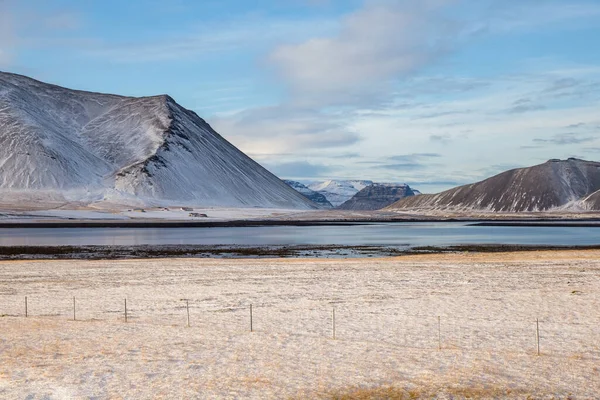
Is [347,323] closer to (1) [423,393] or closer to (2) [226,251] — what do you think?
(1) [423,393]

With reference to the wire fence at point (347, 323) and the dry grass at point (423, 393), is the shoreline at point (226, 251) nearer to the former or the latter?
the wire fence at point (347, 323)

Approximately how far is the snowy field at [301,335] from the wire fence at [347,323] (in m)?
0.07

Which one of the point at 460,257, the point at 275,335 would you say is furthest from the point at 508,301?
the point at 460,257

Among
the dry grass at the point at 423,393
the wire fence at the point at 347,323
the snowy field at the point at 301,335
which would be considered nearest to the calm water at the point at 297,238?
the snowy field at the point at 301,335

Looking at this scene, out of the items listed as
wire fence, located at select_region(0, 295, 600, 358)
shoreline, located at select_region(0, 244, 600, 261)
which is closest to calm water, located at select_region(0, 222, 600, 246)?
shoreline, located at select_region(0, 244, 600, 261)

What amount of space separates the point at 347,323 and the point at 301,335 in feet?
10.3

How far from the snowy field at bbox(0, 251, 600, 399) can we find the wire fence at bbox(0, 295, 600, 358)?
0.23ft

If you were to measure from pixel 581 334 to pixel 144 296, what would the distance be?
65.0 feet

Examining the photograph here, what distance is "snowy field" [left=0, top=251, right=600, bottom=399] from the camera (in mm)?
16469

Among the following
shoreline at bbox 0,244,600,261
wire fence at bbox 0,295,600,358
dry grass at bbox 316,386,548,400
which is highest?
shoreline at bbox 0,244,600,261

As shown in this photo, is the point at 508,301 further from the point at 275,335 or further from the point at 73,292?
the point at 73,292

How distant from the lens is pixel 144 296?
3328 centimetres

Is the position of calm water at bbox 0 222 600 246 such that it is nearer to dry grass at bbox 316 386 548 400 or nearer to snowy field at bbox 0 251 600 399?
snowy field at bbox 0 251 600 399

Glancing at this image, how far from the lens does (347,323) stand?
25438 millimetres
